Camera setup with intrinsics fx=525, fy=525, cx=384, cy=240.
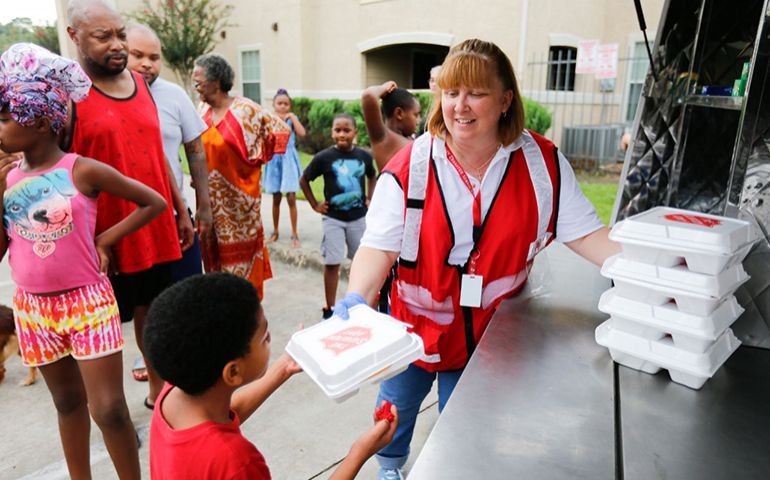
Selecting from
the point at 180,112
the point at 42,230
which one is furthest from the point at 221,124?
the point at 42,230

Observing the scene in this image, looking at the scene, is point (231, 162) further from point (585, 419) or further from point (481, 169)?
point (585, 419)

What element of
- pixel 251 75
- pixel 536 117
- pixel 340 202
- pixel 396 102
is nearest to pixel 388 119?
pixel 396 102

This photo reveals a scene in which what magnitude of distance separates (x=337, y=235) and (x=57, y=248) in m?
2.35

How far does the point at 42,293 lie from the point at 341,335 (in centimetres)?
131

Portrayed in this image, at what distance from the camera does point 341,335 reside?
123 centimetres

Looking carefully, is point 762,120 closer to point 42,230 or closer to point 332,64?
point 42,230

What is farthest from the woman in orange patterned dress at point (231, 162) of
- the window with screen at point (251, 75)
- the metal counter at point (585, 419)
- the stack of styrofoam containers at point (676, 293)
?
the window with screen at point (251, 75)

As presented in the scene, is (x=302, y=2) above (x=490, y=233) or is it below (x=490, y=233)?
above

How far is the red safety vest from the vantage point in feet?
5.61

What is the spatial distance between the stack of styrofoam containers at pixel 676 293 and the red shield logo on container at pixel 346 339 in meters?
0.64

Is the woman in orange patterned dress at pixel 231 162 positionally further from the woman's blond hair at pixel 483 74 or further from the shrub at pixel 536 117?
the shrub at pixel 536 117

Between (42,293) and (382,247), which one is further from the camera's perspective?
(42,293)

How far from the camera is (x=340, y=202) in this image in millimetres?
4055

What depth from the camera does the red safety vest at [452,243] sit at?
1.71m
